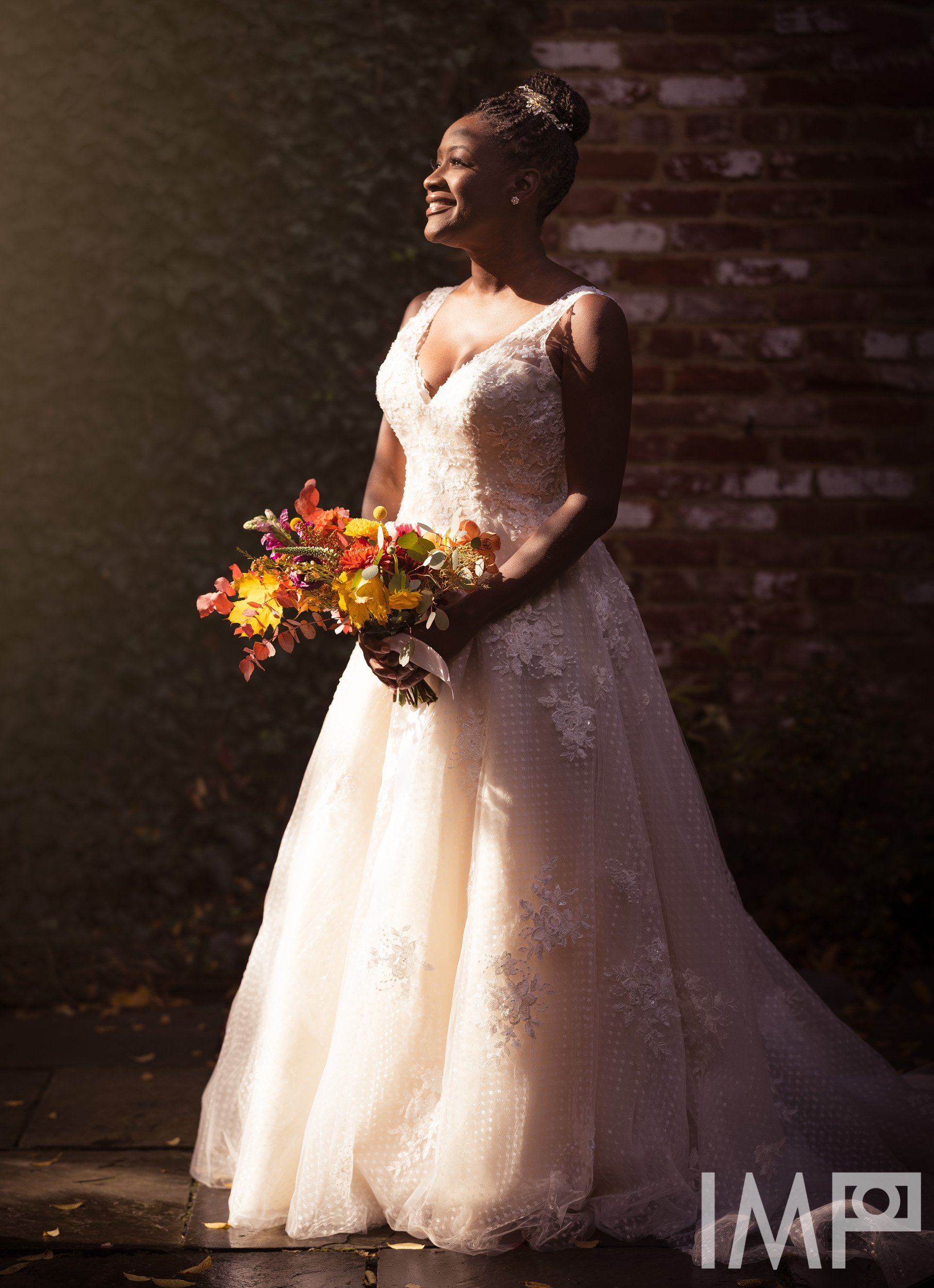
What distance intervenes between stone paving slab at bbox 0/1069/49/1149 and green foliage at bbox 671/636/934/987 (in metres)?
2.14

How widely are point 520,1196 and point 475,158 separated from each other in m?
1.96

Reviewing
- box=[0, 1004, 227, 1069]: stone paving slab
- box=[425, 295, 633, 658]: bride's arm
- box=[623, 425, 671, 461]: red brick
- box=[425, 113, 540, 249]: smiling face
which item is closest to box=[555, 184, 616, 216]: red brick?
box=[623, 425, 671, 461]: red brick

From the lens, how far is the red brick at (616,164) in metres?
4.09

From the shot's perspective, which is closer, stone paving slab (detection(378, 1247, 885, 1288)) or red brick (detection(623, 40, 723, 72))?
stone paving slab (detection(378, 1247, 885, 1288))

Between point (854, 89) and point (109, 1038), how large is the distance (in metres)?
3.73

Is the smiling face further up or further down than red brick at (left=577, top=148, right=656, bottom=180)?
further down

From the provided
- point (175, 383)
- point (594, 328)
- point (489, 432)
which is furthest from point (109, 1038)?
point (594, 328)

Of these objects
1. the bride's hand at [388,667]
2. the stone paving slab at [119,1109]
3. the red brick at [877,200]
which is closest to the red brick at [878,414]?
the red brick at [877,200]

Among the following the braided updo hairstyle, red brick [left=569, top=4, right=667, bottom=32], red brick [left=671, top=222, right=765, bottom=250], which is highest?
red brick [left=569, top=4, right=667, bottom=32]

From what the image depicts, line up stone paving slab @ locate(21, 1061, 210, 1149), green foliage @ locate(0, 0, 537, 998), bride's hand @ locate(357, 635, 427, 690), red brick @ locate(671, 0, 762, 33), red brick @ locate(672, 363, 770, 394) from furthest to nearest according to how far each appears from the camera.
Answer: red brick @ locate(672, 363, 770, 394) → red brick @ locate(671, 0, 762, 33) → green foliage @ locate(0, 0, 537, 998) → stone paving slab @ locate(21, 1061, 210, 1149) → bride's hand @ locate(357, 635, 427, 690)

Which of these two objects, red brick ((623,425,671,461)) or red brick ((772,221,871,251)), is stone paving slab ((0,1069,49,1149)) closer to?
red brick ((623,425,671,461))

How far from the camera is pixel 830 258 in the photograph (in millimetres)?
4121

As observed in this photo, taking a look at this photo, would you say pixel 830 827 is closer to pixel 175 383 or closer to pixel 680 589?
pixel 680 589

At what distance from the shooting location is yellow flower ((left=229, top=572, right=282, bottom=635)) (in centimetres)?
227
